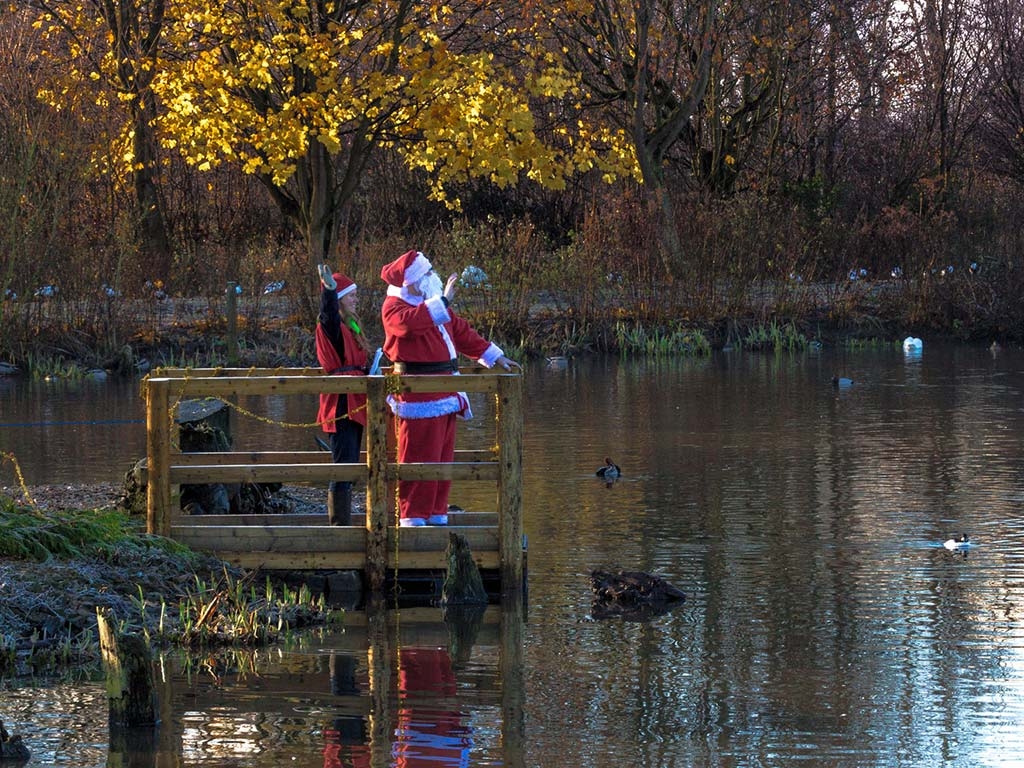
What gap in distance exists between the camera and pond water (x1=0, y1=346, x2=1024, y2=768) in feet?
23.6

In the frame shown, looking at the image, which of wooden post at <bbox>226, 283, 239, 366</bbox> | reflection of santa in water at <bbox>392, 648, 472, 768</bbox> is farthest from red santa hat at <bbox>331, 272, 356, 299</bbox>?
wooden post at <bbox>226, 283, 239, 366</bbox>

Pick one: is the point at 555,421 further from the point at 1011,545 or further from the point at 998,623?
the point at 998,623

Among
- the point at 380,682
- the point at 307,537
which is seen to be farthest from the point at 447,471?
the point at 380,682

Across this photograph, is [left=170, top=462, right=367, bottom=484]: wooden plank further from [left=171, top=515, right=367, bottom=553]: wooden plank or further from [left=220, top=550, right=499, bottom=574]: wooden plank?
[left=220, top=550, right=499, bottom=574]: wooden plank

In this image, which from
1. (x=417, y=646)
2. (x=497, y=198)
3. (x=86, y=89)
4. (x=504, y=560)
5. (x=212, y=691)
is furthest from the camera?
(x=497, y=198)

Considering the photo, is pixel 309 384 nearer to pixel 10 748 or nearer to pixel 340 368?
pixel 340 368

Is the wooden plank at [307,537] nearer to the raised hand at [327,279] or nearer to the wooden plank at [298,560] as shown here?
the wooden plank at [298,560]

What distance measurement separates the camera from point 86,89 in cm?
2786

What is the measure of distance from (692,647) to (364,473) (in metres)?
2.17

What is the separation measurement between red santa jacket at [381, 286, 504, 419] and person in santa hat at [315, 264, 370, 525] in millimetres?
204

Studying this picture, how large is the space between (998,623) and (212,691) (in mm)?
3927

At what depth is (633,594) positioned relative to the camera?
9.92 m

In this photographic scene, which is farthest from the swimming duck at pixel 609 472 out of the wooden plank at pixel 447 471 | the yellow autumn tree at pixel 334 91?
the yellow autumn tree at pixel 334 91

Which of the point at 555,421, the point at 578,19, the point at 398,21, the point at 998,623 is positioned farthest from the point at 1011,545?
the point at 578,19
